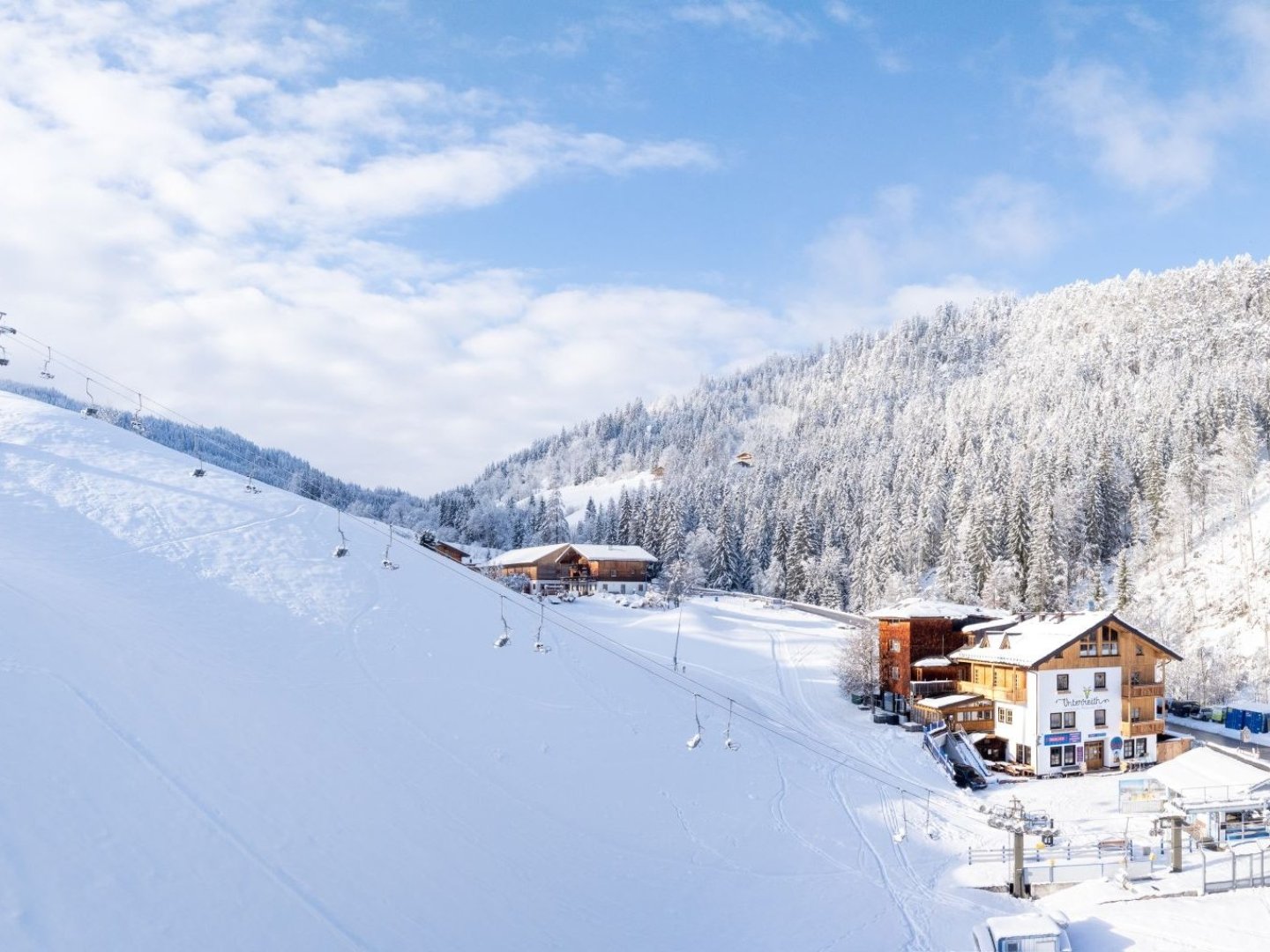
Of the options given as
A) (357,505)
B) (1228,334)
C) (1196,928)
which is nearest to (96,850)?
(1196,928)

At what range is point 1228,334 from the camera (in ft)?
507

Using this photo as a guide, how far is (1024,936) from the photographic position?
63.8 feet

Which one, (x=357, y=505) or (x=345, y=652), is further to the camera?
(x=357, y=505)

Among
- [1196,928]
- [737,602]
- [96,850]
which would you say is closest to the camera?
[96,850]

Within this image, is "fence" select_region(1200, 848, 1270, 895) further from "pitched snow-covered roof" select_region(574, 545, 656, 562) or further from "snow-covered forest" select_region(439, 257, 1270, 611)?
"pitched snow-covered roof" select_region(574, 545, 656, 562)

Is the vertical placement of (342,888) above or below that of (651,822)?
above

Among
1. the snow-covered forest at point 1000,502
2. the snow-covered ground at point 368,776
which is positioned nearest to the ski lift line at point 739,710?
the snow-covered ground at point 368,776

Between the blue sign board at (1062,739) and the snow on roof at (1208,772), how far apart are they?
36.0 ft

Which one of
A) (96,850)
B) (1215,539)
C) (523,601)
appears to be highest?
(1215,539)

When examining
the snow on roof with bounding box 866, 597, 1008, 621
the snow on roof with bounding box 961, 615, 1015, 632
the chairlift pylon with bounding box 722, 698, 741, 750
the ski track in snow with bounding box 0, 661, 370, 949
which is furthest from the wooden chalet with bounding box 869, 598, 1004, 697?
the ski track in snow with bounding box 0, 661, 370, 949

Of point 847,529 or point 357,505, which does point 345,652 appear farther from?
point 357,505

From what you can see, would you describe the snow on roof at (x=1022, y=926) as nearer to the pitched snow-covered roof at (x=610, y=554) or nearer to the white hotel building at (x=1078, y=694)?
the white hotel building at (x=1078, y=694)

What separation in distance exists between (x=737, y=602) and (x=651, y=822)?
55.3 metres

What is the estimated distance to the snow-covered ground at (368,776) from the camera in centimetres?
1315
